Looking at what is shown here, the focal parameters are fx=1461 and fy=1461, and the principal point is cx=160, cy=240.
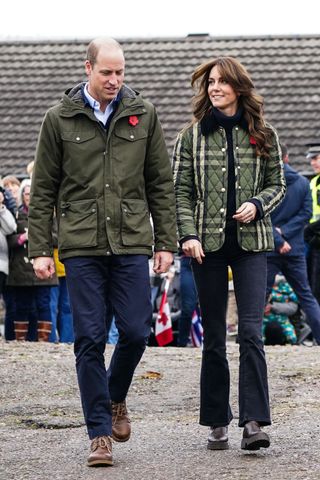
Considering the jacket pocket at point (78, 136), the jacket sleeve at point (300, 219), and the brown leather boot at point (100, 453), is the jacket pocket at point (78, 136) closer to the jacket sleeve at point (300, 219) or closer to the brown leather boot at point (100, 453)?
the brown leather boot at point (100, 453)

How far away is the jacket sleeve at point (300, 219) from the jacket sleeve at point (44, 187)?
7646 millimetres

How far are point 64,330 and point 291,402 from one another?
6545 millimetres

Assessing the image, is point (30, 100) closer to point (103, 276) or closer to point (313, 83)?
point (313, 83)

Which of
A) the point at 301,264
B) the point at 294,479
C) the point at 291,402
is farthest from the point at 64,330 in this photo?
the point at 294,479

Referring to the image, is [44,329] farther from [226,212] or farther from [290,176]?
[226,212]

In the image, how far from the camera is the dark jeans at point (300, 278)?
14914 mm

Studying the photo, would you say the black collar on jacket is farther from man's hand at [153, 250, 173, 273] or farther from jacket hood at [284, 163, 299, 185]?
jacket hood at [284, 163, 299, 185]

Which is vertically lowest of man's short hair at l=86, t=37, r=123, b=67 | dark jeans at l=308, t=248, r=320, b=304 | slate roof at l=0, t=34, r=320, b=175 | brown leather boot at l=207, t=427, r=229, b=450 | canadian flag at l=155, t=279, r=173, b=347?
canadian flag at l=155, t=279, r=173, b=347

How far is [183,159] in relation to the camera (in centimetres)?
789

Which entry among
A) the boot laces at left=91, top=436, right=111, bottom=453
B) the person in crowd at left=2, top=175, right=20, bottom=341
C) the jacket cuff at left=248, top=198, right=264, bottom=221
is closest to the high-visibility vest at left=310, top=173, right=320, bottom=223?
the person in crowd at left=2, top=175, right=20, bottom=341

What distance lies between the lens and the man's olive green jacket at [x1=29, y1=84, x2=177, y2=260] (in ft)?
24.5

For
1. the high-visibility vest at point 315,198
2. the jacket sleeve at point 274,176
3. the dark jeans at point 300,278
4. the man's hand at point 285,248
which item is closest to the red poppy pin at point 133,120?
the jacket sleeve at point 274,176

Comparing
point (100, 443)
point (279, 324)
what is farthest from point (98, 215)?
point (279, 324)

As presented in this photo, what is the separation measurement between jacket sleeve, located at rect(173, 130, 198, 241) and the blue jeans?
7.79m
